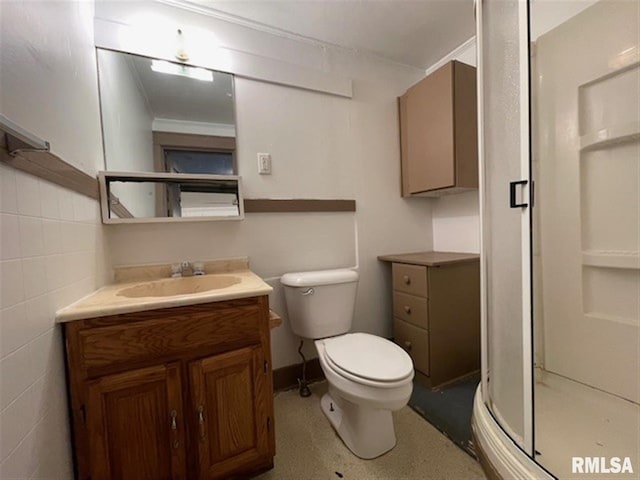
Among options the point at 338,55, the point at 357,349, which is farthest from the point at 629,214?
the point at 338,55

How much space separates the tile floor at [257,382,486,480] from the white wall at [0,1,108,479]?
2.54 feet

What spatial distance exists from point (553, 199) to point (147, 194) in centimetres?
216

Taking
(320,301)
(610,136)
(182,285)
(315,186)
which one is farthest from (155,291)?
(610,136)

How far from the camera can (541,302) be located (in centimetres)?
155

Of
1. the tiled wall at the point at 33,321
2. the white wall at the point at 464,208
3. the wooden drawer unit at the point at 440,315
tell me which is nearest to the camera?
the tiled wall at the point at 33,321

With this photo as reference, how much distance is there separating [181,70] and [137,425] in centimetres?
161

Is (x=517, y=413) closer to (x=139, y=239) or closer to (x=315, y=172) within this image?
(x=315, y=172)

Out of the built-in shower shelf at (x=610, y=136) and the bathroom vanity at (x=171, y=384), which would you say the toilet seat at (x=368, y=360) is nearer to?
the bathroom vanity at (x=171, y=384)

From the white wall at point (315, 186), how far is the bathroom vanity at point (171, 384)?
0.52 meters

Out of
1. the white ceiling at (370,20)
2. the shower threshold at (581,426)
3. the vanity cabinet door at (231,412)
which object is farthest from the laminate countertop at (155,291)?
the white ceiling at (370,20)

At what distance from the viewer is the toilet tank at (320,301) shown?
4.84 feet

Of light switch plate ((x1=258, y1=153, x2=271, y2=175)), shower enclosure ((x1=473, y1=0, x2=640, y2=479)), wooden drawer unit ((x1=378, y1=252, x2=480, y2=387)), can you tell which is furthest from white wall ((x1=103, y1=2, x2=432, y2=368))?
shower enclosure ((x1=473, y1=0, x2=640, y2=479))

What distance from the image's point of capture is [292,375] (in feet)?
5.54

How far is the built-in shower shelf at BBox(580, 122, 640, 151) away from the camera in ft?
3.98
